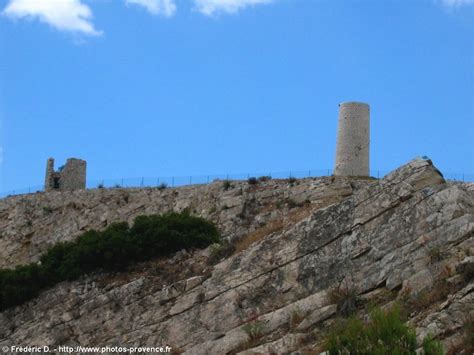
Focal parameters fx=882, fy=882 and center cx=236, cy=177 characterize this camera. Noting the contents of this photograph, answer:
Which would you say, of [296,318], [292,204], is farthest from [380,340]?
[292,204]

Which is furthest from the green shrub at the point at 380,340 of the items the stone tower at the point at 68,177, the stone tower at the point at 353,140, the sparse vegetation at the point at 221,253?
the stone tower at the point at 68,177

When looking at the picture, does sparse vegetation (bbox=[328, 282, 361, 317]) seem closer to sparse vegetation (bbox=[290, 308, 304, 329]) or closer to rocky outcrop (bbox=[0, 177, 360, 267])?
sparse vegetation (bbox=[290, 308, 304, 329])

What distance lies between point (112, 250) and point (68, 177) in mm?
16601

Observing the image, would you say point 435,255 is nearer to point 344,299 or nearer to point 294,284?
point 344,299

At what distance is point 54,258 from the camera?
3591 centimetres

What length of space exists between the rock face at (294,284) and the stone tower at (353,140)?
3.98m

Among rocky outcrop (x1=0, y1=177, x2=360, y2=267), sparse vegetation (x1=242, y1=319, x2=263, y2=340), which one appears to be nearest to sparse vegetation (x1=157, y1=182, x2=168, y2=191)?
A: rocky outcrop (x1=0, y1=177, x2=360, y2=267)

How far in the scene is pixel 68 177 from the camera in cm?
4919

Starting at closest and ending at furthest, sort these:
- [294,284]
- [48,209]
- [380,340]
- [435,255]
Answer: [380,340] → [435,255] → [294,284] → [48,209]

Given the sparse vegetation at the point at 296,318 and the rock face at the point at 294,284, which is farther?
the sparse vegetation at the point at 296,318

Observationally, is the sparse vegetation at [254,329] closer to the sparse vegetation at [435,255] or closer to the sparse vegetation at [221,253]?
the sparse vegetation at [435,255]

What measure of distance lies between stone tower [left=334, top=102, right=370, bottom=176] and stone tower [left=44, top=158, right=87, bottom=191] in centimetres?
1669

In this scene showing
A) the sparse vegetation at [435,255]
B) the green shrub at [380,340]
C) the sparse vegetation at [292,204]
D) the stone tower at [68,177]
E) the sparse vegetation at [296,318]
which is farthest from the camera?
the stone tower at [68,177]

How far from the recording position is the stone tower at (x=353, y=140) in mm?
38625
